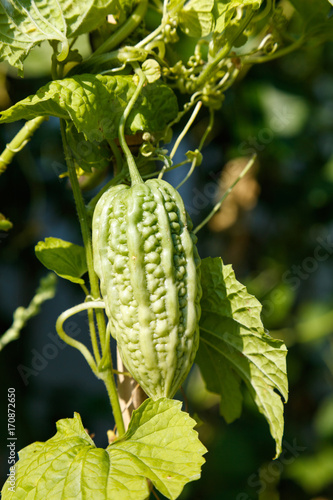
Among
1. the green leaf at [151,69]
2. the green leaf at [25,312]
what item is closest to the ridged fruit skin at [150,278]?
the green leaf at [151,69]

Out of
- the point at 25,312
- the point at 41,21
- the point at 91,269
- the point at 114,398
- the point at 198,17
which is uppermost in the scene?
the point at 198,17

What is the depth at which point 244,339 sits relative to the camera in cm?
72

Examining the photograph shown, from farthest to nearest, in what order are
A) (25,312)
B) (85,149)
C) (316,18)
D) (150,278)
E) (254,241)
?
1. (254,241)
2. (25,312)
3. (316,18)
4. (85,149)
5. (150,278)

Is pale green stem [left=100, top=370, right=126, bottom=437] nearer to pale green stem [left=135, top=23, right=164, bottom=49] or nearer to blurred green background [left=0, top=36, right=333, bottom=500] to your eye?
pale green stem [left=135, top=23, right=164, bottom=49]

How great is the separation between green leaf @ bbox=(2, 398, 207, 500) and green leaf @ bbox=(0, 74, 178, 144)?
0.35 m

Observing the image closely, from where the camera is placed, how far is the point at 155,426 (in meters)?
0.65

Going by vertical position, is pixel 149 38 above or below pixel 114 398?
above

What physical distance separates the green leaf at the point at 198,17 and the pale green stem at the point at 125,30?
0.06m

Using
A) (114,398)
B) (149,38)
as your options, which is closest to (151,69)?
(149,38)

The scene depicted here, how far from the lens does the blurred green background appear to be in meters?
1.69

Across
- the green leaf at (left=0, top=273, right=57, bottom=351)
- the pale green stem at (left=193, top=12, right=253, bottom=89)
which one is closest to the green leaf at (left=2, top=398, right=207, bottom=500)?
the green leaf at (left=0, top=273, right=57, bottom=351)

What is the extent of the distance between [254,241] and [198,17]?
51.5 inches

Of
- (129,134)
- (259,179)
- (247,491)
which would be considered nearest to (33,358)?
(247,491)

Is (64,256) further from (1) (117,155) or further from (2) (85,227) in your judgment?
(1) (117,155)
